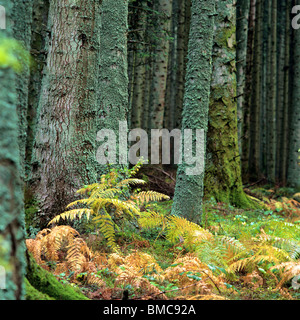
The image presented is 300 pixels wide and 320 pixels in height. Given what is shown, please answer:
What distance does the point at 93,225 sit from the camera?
169 inches

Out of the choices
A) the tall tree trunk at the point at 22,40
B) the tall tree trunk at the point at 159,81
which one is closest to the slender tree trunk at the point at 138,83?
the tall tree trunk at the point at 159,81

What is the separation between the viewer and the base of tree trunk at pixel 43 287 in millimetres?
2302

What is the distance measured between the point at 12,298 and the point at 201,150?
12.9ft

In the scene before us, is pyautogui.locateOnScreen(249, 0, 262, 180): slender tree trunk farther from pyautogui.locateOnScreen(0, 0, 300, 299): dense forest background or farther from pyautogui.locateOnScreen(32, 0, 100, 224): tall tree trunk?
pyautogui.locateOnScreen(32, 0, 100, 224): tall tree trunk

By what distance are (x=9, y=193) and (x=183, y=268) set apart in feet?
7.48

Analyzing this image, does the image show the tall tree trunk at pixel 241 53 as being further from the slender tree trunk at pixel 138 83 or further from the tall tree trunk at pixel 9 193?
the tall tree trunk at pixel 9 193

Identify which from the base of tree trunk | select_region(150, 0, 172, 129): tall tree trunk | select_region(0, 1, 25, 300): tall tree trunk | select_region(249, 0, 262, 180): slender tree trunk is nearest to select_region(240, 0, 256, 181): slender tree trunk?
select_region(249, 0, 262, 180): slender tree trunk

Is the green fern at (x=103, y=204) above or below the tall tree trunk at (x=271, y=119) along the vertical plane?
below

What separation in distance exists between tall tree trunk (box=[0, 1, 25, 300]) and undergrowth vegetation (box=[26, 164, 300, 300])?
1.37 meters

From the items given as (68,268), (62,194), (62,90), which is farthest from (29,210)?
(62,90)

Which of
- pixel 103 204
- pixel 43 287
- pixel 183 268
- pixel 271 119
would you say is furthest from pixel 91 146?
pixel 271 119

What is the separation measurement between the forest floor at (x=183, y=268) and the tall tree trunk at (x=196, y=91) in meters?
0.75

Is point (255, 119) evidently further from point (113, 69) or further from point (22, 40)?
point (22, 40)
